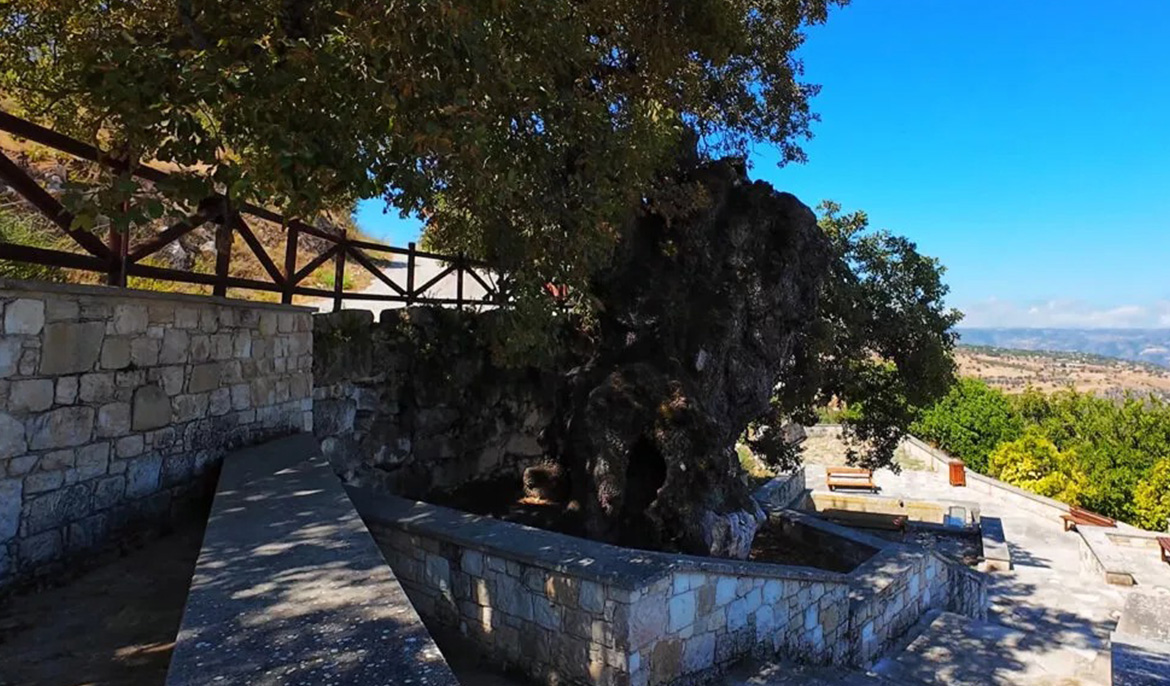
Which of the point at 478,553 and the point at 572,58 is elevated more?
the point at 572,58

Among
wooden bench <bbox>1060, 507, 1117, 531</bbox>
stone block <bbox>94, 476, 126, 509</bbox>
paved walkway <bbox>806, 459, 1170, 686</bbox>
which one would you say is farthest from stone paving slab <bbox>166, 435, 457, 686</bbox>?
wooden bench <bbox>1060, 507, 1117, 531</bbox>

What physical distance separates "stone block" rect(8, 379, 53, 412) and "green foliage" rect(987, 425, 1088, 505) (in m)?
27.5

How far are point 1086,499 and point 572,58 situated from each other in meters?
25.8

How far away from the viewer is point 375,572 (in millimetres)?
2984

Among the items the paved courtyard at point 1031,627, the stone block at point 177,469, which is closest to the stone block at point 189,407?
the stone block at point 177,469

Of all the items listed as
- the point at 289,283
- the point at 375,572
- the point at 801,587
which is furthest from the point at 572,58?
the point at 801,587

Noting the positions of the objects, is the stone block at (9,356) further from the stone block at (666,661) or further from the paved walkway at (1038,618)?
the paved walkway at (1038,618)

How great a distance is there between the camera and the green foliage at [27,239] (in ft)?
15.3

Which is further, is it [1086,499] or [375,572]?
[1086,499]

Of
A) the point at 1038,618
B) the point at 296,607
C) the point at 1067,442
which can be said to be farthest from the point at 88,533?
the point at 1067,442

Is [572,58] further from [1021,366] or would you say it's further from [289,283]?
[1021,366]

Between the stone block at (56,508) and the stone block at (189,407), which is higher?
the stone block at (189,407)

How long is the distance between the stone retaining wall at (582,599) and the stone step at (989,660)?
7.39 ft

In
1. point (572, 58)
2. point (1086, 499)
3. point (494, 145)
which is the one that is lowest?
point (1086, 499)
